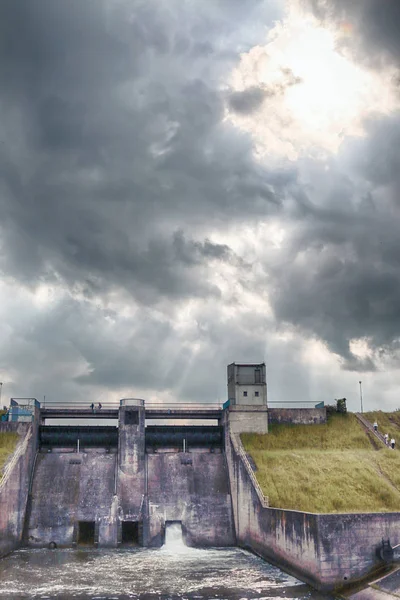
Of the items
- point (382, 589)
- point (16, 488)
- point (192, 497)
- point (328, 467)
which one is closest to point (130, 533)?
point (192, 497)

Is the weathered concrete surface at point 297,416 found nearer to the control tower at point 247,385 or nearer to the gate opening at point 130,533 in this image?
the control tower at point 247,385

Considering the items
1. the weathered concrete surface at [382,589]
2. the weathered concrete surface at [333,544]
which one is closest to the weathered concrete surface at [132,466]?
the weathered concrete surface at [333,544]

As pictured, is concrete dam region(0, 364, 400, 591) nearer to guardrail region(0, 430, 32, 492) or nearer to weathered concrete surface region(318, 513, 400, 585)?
guardrail region(0, 430, 32, 492)

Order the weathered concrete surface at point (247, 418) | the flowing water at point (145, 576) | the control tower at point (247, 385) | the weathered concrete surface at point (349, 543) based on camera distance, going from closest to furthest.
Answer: the flowing water at point (145, 576) → the weathered concrete surface at point (349, 543) → the weathered concrete surface at point (247, 418) → the control tower at point (247, 385)

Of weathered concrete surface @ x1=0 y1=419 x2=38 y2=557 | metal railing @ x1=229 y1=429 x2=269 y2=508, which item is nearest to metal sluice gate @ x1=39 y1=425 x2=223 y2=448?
weathered concrete surface @ x1=0 y1=419 x2=38 y2=557

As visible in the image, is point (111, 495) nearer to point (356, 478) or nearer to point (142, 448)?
point (142, 448)

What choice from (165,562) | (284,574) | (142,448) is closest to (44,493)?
(142,448)
